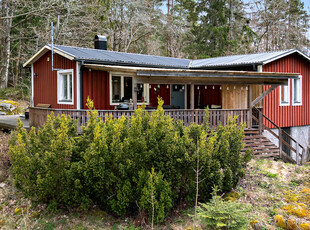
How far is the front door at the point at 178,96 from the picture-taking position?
49.0 ft

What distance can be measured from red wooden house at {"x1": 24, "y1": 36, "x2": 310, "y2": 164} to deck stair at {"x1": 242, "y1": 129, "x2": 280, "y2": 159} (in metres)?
0.45

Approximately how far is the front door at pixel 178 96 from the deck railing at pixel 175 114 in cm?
427

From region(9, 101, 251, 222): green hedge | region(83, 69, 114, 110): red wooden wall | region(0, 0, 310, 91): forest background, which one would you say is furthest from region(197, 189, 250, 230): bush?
region(0, 0, 310, 91): forest background

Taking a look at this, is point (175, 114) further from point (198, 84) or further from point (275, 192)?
point (275, 192)

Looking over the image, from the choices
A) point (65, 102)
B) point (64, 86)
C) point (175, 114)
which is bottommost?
point (175, 114)

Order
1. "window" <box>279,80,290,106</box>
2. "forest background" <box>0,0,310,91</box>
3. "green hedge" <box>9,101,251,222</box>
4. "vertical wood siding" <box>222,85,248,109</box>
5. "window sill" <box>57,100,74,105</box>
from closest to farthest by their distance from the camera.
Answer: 1. "green hedge" <box>9,101,251,222</box>
2. "vertical wood siding" <box>222,85,248,109</box>
3. "window sill" <box>57,100,74,105</box>
4. "window" <box>279,80,290,106</box>
5. "forest background" <box>0,0,310,91</box>

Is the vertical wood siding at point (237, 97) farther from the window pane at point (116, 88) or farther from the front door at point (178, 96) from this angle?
the window pane at point (116, 88)

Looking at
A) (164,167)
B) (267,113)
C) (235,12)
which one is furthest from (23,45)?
(164,167)

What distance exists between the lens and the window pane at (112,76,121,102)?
12.6m

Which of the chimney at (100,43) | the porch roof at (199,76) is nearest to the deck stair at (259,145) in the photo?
the porch roof at (199,76)

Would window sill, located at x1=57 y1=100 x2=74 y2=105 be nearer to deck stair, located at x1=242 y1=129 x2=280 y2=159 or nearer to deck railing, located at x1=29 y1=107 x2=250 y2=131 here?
deck railing, located at x1=29 y1=107 x2=250 y2=131

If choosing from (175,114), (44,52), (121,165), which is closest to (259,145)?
(175,114)

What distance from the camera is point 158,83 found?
9.62m

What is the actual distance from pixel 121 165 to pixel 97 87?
6.65m
